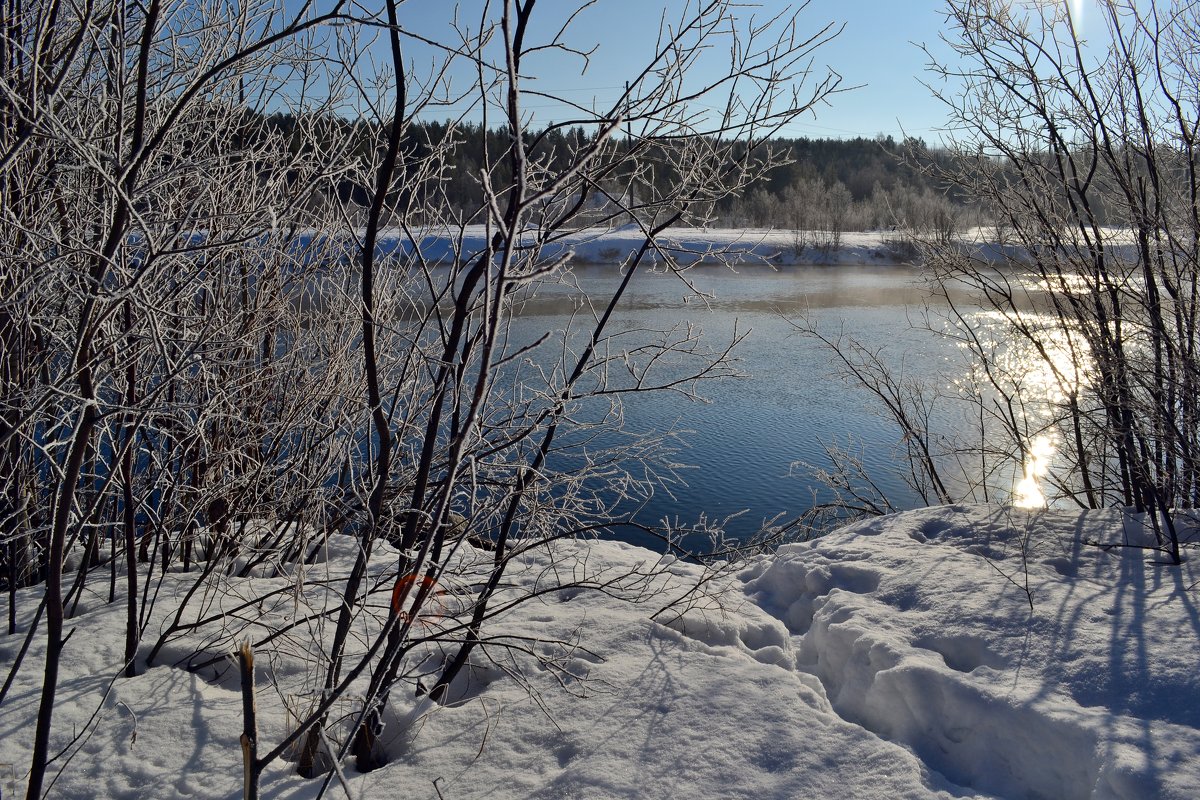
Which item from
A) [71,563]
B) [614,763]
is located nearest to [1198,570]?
[614,763]

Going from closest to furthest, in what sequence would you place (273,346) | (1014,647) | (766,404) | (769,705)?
1. (769,705)
2. (1014,647)
3. (273,346)
4. (766,404)

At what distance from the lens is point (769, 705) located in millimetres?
2906

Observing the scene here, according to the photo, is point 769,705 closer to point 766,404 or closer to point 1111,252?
point 1111,252

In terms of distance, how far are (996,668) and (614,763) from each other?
156 cm

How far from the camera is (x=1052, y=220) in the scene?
5281 millimetres

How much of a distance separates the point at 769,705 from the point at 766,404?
8.55 metres

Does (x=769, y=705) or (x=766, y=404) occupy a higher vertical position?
(x=769, y=705)

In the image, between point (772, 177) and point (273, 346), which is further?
point (273, 346)

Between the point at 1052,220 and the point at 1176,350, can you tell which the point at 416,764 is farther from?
the point at 1052,220

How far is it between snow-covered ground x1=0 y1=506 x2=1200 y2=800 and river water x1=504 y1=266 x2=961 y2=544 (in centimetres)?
131

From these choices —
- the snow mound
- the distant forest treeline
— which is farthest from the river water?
the snow mound

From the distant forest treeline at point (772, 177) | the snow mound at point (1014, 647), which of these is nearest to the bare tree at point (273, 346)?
the distant forest treeline at point (772, 177)

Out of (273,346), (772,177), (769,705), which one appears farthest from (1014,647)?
(273,346)

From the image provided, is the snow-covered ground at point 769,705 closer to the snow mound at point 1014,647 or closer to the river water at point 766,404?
the snow mound at point 1014,647
